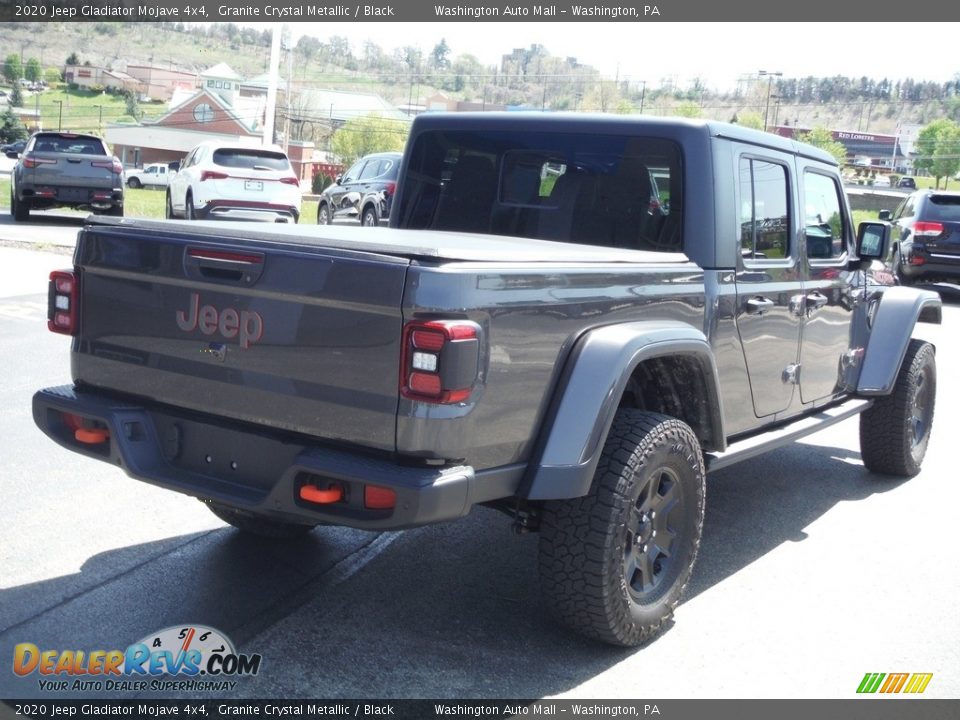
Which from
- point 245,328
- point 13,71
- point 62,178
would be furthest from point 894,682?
point 13,71

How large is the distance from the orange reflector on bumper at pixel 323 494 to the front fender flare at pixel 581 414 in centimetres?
64

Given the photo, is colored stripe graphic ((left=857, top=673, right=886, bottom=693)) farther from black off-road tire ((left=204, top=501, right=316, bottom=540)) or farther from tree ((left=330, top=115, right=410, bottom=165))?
tree ((left=330, top=115, right=410, bottom=165))

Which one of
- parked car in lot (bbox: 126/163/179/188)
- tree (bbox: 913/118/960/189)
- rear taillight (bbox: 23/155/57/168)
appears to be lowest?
parked car in lot (bbox: 126/163/179/188)

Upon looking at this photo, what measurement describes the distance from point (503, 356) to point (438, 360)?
11.2 inches

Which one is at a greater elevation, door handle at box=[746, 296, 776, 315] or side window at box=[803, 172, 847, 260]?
side window at box=[803, 172, 847, 260]

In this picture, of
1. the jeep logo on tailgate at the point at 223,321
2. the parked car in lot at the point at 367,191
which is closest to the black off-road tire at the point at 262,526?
the jeep logo on tailgate at the point at 223,321

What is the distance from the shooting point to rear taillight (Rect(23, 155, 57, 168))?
752 inches

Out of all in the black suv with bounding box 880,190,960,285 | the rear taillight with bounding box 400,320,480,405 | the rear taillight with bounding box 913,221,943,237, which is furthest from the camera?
the rear taillight with bounding box 913,221,943,237

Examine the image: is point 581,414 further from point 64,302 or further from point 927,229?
point 927,229

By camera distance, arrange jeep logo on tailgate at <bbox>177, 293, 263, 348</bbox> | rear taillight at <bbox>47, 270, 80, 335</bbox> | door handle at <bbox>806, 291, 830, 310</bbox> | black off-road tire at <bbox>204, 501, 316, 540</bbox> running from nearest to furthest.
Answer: jeep logo on tailgate at <bbox>177, 293, 263, 348</bbox>, rear taillight at <bbox>47, 270, 80, 335</bbox>, black off-road tire at <bbox>204, 501, 316, 540</bbox>, door handle at <bbox>806, 291, 830, 310</bbox>

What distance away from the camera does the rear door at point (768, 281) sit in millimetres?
4895

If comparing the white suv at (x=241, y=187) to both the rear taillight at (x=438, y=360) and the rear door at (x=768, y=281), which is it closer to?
the rear door at (x=768, y=281)

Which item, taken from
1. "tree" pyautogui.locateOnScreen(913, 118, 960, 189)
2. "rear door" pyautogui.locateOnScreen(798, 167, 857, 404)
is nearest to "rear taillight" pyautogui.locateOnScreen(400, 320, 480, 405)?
"rear door" pyautogui.locateOnScreen(798, 167, 857, 404)

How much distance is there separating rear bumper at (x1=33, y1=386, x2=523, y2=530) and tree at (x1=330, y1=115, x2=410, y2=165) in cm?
9840
